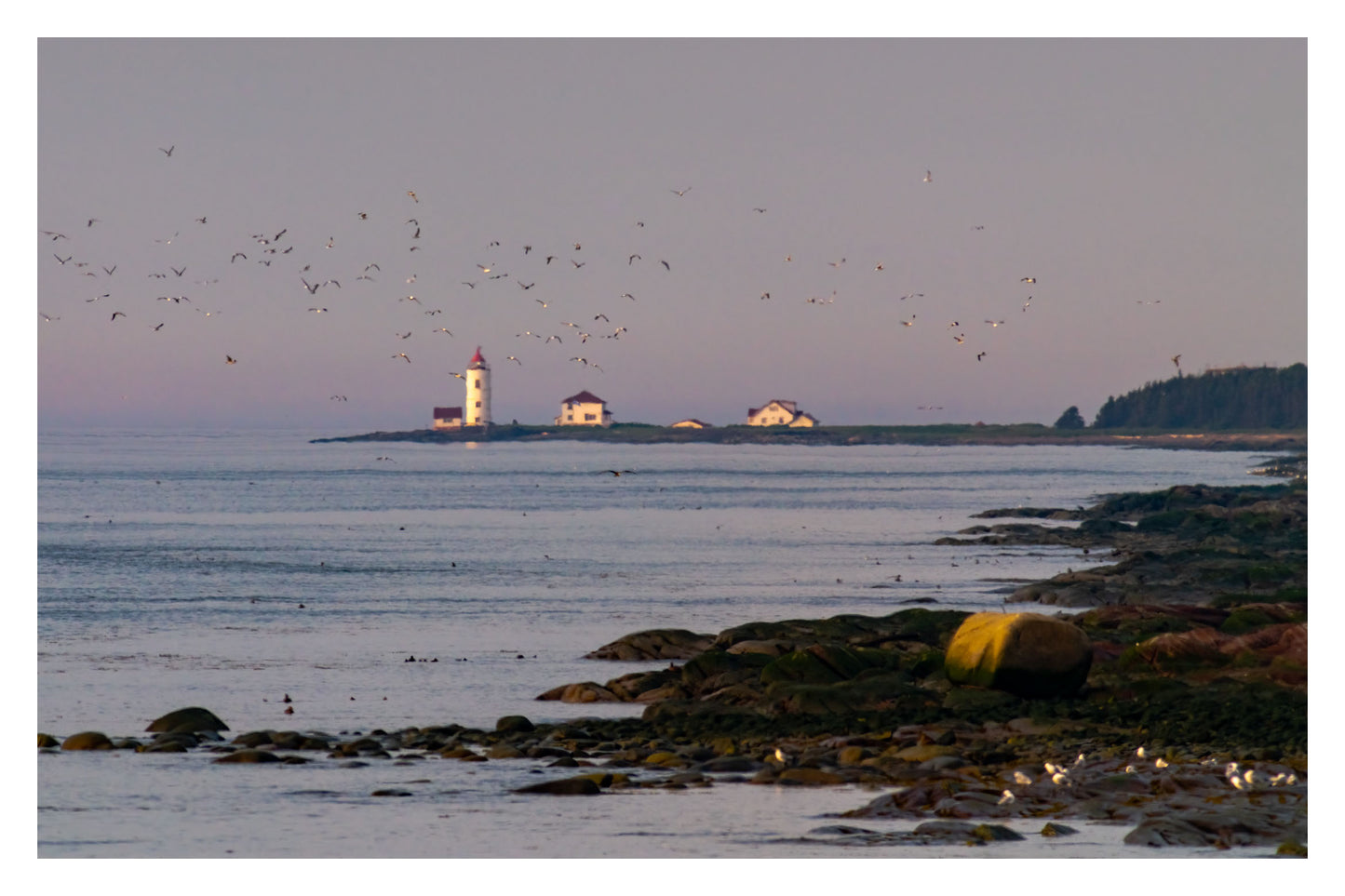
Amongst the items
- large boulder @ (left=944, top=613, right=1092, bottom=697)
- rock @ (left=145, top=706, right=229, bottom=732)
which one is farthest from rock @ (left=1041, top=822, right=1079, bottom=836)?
rock @ (left=145, top=706, right=229, bottom=732)

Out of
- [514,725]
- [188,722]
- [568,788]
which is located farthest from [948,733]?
[188,722]

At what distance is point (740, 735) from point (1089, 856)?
24.9ft

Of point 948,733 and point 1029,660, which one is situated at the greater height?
point 1029,660

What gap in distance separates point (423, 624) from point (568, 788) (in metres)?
20.3

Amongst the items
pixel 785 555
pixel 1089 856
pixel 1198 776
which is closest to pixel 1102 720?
pixel 1198 776

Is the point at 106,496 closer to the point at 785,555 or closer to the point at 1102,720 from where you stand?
the point at 785,555

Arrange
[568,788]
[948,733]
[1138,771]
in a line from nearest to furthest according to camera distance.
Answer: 1. [568,788]
2. [1138,771]
3. [948,733]

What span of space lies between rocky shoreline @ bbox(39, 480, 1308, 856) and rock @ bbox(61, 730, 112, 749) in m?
0.03

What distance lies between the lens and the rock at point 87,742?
73.4 ft

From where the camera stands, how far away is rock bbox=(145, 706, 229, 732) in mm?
23359

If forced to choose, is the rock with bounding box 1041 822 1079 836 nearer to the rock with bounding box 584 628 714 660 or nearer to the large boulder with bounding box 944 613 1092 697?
the large boulder with bounding box 944 613 1092 697

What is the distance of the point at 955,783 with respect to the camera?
61.4ft

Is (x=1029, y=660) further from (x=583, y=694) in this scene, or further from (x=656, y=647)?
(x=656, y=647)

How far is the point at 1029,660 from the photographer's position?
79.2 ft
